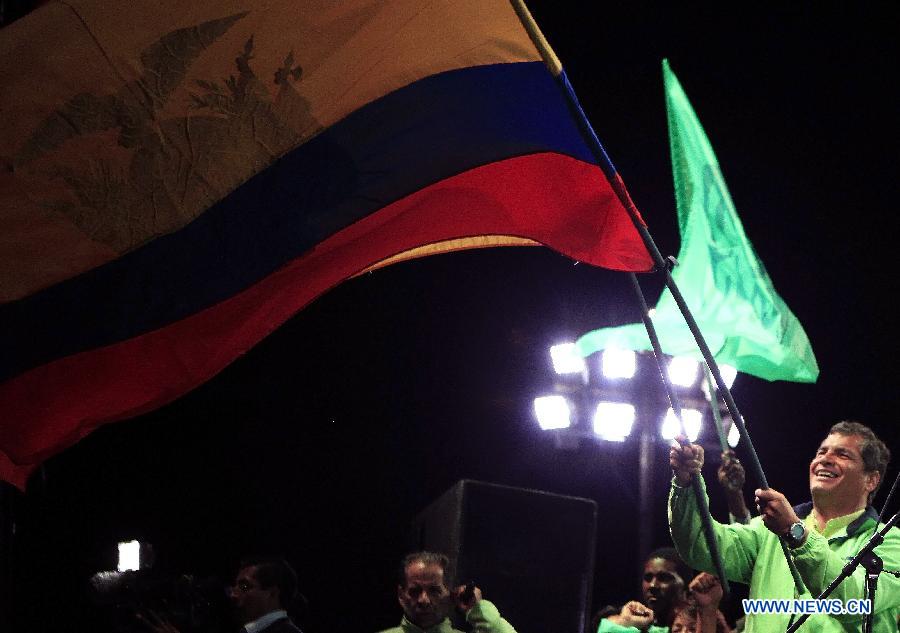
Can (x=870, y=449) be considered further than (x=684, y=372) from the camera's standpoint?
No

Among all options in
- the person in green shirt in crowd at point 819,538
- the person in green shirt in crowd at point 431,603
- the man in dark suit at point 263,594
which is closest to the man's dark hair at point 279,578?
the man in dark suit at point 263,594

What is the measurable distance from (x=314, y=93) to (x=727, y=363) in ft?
13.7

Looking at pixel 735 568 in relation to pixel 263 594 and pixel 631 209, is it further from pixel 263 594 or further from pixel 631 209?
pixel 263 594

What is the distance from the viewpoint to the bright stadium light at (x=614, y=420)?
12.8 meters

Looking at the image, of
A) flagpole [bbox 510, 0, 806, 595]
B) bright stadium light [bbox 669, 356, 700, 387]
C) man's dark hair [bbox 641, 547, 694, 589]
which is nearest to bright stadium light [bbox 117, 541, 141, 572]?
man's dark hair [bbox 641, 547, 694, 589]

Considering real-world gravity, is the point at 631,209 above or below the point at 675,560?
above

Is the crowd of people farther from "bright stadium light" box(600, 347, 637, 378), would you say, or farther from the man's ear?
"bright stadium light" box(600, 347, 637, 378)

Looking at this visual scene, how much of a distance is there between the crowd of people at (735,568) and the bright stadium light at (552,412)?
5.94m

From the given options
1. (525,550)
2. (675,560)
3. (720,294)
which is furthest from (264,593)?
(720,294)

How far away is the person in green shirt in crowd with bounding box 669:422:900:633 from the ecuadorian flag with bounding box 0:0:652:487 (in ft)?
3.60

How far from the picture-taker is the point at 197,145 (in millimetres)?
4059

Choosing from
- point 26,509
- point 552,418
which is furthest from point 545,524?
point 26,509

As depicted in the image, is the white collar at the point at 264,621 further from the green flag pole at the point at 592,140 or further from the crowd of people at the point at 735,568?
the green flag pole at the point at 592,140

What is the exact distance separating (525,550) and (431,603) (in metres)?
1.73
